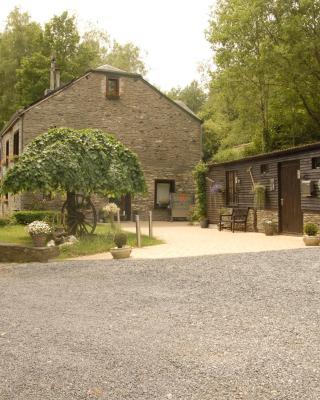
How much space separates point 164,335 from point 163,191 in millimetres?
23529

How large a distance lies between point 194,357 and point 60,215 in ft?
42.1

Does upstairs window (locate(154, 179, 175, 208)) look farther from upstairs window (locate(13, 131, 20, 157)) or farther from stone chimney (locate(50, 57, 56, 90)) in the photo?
stone chimney (locate(50, 57, 56, 90))

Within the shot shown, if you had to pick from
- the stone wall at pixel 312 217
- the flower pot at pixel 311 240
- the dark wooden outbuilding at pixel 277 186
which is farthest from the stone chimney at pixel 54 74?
the flower pot at pixel 311 240

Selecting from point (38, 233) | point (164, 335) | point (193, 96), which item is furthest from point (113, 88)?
point (193, 96)

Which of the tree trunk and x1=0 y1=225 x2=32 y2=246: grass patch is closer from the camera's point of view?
x1=0 y1=225 x2=32 y2=246: grass patch

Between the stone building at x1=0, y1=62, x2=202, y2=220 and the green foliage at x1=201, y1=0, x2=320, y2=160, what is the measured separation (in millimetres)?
2879

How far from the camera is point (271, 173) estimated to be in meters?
18.3

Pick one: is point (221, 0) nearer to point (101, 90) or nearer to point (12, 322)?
point (101, 90)

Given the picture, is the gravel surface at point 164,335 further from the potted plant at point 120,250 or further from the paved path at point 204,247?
the paved path at point 204,247

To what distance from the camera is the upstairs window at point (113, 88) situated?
88.7 ft

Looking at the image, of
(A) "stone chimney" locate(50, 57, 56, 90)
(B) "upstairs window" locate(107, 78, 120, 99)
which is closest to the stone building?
(B) "upstairs window" locate(107, 78, 120, 99)

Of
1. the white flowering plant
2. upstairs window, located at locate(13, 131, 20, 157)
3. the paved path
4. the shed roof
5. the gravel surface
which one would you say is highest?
upstairs window, located at locate(13, 131, 20, 157)

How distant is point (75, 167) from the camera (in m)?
14.9

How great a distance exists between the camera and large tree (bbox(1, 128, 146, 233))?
14.2 m
